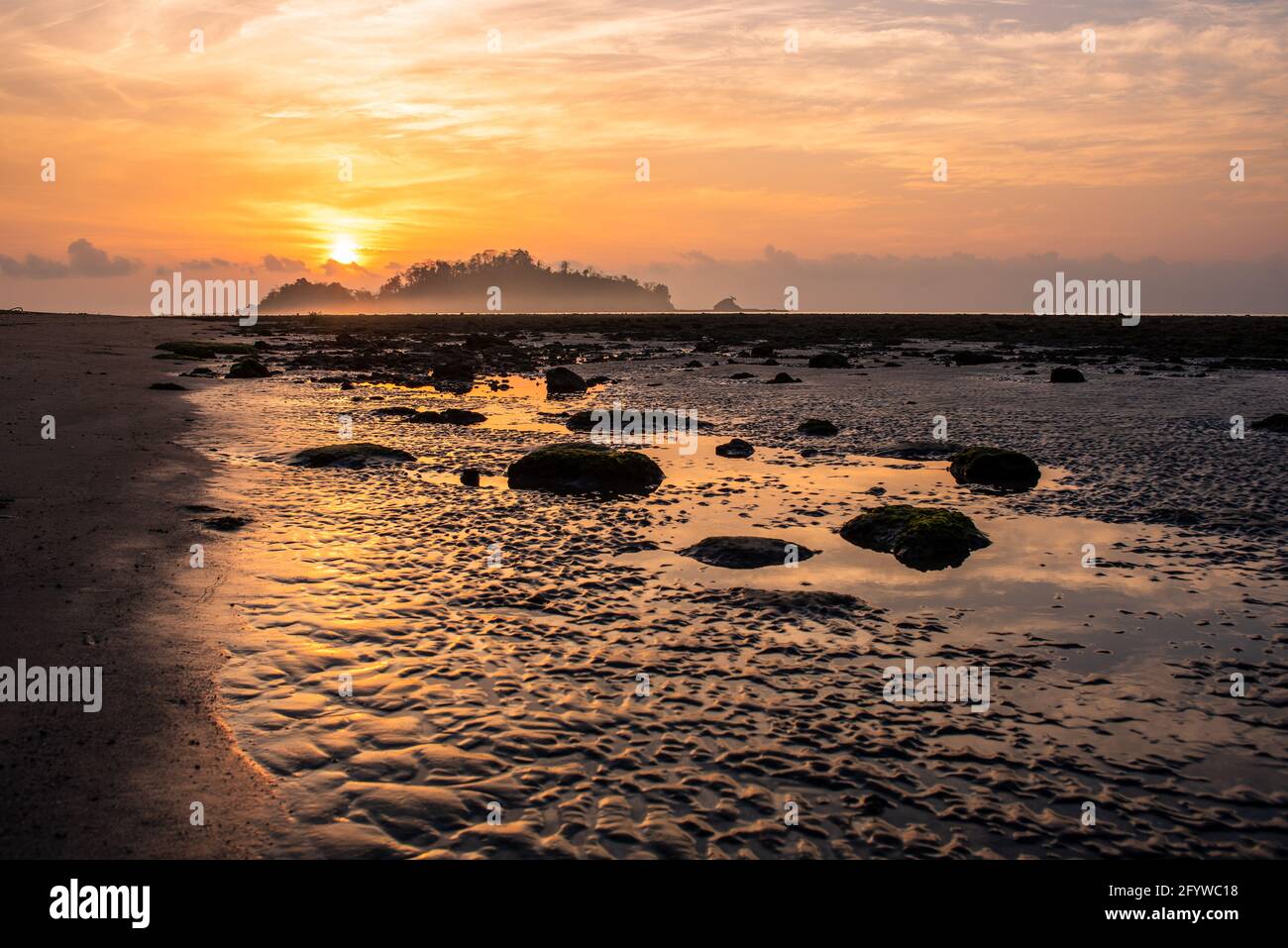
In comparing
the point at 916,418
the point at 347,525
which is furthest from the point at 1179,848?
the point at 916,418

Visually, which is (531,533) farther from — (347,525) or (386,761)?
(386,761)

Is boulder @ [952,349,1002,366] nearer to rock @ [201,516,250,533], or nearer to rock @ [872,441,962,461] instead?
rock @ [872,441,962,461]

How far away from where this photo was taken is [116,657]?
768cm

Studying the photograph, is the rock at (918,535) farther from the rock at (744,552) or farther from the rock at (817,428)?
the rock at (817,428)

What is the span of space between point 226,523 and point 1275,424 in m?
23.5

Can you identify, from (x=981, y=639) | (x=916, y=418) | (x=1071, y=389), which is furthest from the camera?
(x=1071, y=389)

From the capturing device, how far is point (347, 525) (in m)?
12.7

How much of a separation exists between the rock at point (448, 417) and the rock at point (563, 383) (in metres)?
8.40

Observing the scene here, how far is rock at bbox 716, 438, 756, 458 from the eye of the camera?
63.7 ft

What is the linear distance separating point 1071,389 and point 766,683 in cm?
3029

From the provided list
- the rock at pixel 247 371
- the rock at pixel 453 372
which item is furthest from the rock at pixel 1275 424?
the rock at pixel 247 371

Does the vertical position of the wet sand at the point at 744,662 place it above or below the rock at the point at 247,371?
below

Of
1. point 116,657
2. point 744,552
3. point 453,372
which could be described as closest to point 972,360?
point 453,372

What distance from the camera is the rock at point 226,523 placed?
1216 centimetres
